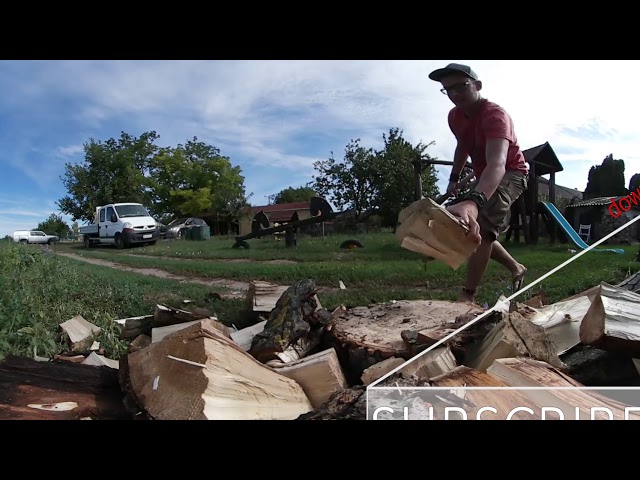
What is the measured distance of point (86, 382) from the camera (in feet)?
6.57

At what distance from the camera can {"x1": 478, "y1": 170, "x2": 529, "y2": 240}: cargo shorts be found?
177 centimetres

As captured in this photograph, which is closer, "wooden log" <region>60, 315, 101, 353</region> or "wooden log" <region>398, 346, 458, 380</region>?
"wooden log" <region>398, 346, 458, 380</region>

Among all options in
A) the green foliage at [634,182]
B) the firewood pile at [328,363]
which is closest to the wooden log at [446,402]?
the firewood pile at [328,363]

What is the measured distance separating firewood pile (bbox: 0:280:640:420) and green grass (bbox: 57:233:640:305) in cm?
8

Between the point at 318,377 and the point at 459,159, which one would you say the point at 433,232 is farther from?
the point at 318,377

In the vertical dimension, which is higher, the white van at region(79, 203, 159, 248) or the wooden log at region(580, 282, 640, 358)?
the white van at region(79, 203, 159, 248)

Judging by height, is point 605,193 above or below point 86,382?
above

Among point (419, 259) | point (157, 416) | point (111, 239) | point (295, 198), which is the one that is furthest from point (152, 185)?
point (419, 259)

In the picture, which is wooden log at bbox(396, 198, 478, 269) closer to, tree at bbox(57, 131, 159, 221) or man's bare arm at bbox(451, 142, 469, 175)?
man's bare arm at bbox(451, 142, 469, 175)

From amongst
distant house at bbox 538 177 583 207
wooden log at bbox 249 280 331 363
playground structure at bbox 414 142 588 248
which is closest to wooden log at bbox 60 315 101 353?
wooden log at bbox 249 280 331 363

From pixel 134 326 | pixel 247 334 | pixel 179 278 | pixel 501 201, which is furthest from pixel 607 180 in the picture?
pixel 134 326

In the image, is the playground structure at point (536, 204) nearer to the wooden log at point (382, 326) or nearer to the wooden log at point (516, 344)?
the wooden log at point (516, 344)
